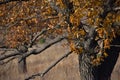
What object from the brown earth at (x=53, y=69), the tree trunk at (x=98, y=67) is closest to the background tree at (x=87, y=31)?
the tree trunk at (x=98, y=67)

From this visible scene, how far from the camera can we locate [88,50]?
32.3ft

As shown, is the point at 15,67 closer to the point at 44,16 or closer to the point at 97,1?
the point at 44,16

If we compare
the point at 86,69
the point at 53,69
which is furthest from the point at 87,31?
the point at 53,69

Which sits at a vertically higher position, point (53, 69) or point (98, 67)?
point (98, 67)

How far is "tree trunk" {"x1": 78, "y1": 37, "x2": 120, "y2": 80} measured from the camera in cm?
1051

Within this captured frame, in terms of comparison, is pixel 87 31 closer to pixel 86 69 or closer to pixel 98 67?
pixel 86 69

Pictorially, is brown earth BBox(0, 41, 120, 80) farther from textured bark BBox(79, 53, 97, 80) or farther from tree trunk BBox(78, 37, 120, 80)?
textured bark BBox(79, 53, 97, 80)

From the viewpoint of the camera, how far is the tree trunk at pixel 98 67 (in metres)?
10.5

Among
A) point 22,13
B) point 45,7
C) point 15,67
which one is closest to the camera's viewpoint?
point 45,7

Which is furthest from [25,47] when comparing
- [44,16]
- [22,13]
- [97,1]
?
[22,13]

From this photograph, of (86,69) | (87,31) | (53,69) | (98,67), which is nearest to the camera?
(87,31)

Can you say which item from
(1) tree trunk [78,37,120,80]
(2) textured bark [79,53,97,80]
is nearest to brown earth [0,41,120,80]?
(1) tree trunk [78,37,120,80]

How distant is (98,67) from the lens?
1102cm

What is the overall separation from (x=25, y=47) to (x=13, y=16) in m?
4.23
